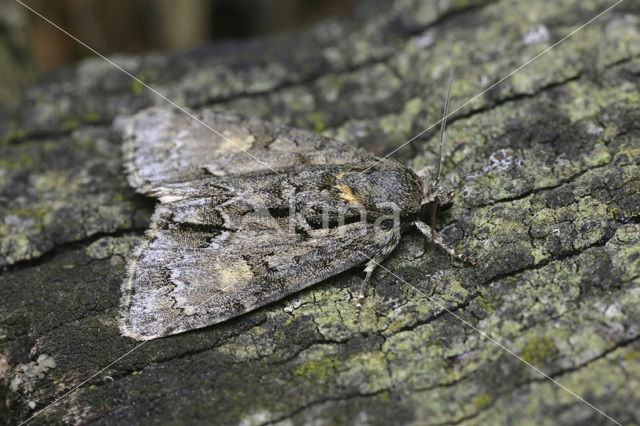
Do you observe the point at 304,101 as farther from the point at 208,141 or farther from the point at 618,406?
the point at 618,406

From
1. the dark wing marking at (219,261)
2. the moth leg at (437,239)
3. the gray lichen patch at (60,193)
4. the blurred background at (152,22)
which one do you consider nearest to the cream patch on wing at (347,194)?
the dark wing marking at (219,261)

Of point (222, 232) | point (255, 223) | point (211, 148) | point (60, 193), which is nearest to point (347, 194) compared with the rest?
point (255, 223)

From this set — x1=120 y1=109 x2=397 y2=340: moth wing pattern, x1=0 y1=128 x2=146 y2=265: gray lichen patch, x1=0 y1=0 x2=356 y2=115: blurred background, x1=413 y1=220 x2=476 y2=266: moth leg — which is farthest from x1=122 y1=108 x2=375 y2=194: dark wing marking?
x1=0 y1=0 x2=356 y2=115: blurred background

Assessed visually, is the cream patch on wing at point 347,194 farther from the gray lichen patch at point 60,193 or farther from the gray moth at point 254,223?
the gray lichen patch at point 60,193

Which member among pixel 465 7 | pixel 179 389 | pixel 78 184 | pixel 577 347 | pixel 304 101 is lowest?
pixel 179 389

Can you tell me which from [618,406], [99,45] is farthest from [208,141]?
[99,45]

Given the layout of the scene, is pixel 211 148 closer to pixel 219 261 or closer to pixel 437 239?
pixel 219 261
